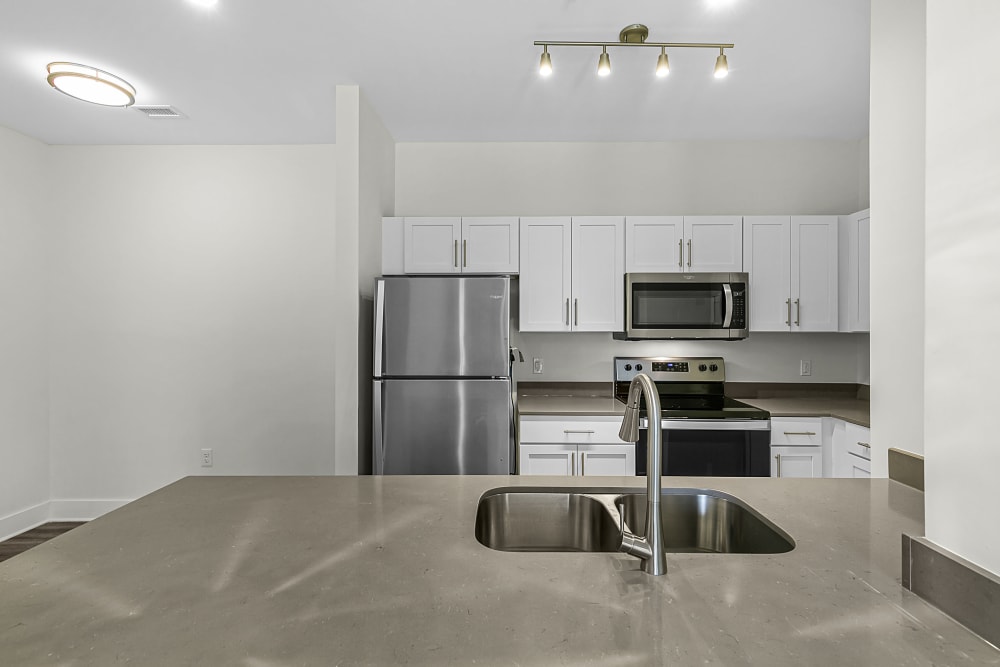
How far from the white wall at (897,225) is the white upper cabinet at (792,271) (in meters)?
1.71

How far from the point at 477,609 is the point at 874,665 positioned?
19.7 inches

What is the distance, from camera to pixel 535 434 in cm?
301

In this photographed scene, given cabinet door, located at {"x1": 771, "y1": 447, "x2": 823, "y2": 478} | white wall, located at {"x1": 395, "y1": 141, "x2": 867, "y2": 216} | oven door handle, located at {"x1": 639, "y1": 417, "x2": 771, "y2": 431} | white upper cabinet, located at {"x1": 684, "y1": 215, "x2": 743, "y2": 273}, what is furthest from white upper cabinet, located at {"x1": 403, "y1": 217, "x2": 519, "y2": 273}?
cabinet door, located at {"x1": 771, "y1": 447, "x2": 823, "y2": 478}

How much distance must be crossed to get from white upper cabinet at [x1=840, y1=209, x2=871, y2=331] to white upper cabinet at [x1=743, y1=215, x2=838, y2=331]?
1.9 inches

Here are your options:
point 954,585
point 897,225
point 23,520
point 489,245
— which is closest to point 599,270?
point 489,245

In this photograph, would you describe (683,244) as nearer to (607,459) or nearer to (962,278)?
(607,459)

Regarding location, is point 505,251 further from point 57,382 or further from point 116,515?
point 57,382

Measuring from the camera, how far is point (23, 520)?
3.51m

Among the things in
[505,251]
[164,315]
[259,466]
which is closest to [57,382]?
[164,315]

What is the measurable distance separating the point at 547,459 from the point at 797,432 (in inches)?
53.6

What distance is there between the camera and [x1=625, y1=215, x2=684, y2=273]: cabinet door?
129 inches

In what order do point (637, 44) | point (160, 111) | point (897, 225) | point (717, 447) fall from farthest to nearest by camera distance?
1. point (160, 111)
2. point (717, 447)
3. point (637, 44)
4. point (897, 225)

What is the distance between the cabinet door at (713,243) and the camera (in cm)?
326

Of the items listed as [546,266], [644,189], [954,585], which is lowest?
[954,585]
